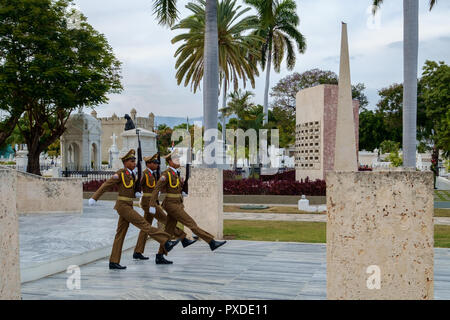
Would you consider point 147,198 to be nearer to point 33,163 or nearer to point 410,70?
point 410,70

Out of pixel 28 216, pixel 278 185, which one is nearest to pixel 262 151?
pixel 278 185

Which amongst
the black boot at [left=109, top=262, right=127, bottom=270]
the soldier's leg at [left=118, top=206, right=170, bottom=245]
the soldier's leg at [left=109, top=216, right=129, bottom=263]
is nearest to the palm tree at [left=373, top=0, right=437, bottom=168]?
the soldier's leg at [left=118, top=206, right=170, bottom=245]

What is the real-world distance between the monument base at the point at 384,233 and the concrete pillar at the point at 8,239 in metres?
2.41

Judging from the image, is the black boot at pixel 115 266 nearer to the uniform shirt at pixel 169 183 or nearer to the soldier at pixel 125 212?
the soldier at pixel 125 212

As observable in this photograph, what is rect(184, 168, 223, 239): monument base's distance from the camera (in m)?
9.91

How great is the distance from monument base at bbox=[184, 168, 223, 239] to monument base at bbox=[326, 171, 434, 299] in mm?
6628

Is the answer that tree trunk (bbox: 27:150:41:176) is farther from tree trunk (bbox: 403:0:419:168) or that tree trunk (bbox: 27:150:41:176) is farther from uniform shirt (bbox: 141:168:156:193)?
uniform shirt (bbox: 141:168:156:193)

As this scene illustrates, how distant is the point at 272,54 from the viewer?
36.0 meters

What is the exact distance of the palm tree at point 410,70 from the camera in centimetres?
1387

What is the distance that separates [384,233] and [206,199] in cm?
689

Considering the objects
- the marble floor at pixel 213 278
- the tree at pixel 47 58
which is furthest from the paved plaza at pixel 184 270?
the tree at pixel 47 58

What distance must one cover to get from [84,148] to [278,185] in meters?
19.7

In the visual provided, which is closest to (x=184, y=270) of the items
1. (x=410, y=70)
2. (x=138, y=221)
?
(x=138, y=221)
